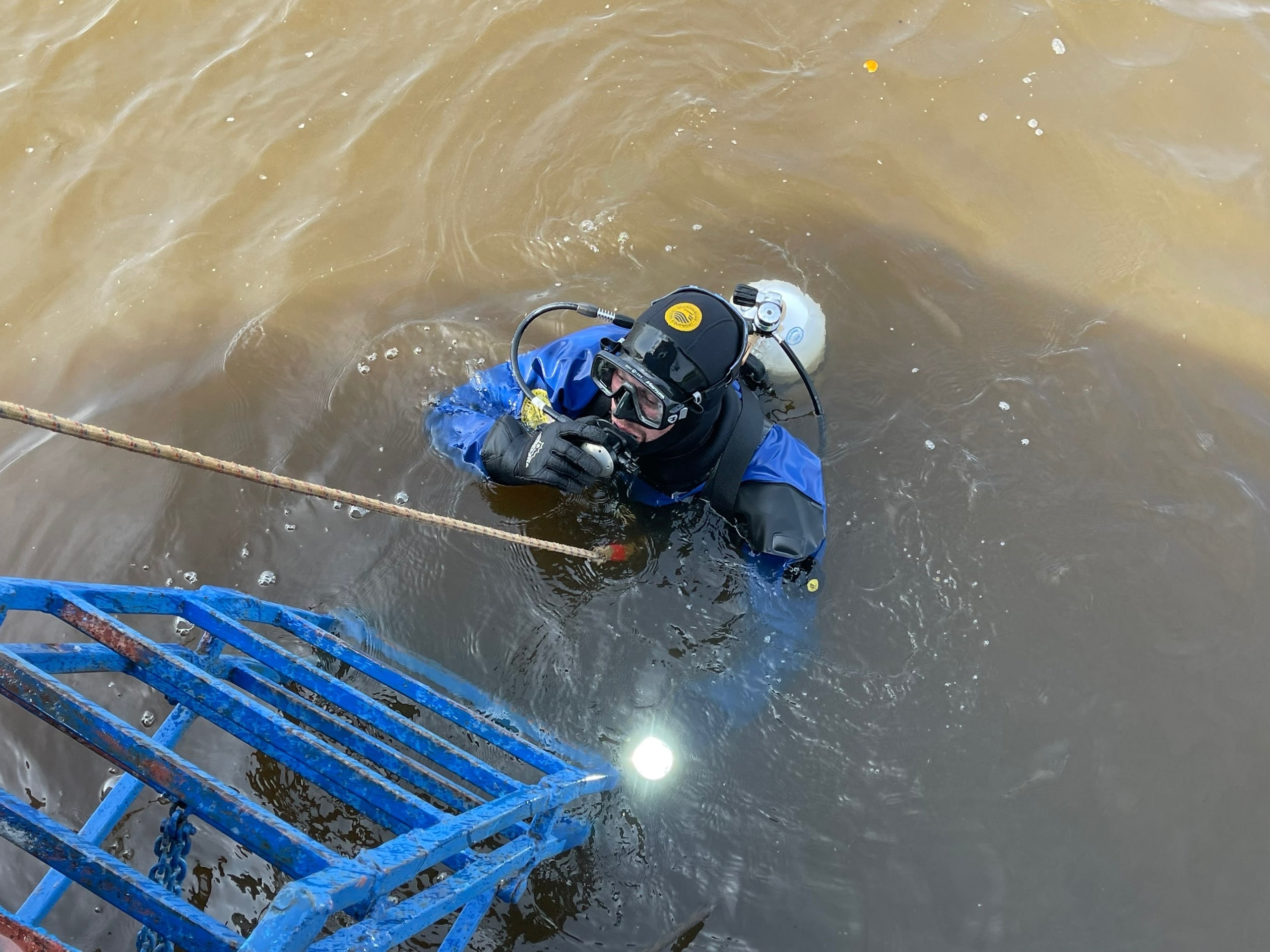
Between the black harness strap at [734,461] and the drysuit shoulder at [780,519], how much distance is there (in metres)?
0.05

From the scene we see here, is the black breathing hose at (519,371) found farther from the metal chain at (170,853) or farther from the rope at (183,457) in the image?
the metal chain at (170,853)

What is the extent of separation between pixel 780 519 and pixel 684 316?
90 centimetres

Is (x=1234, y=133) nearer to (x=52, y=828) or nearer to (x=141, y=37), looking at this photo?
(x=52, y=828)

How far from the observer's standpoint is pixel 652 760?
338 centimetres

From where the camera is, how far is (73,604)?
199cm

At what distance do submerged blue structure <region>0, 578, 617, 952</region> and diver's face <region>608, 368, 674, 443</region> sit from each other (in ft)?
3.92

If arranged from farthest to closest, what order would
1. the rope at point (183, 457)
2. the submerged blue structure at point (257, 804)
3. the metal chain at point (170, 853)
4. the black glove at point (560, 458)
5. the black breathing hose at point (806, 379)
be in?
the black breathing hose at point (806, 379)
the black glove at point (560, 458)
the metal chain at point (170, 853)
the submerged blue structure at point (257, 804)
the rope at point (183, 457)

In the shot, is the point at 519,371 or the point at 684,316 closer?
the point at 684,316

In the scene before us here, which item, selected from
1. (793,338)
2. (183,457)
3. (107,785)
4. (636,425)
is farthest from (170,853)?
(793,338)

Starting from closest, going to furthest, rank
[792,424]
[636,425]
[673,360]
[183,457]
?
[183,457] → [673,360] → [636,425] → [792,424]

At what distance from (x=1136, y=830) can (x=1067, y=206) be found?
3449mm

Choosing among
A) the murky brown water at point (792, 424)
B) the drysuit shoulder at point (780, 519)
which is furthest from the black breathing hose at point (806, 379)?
the murky brown water at point (792, 424)

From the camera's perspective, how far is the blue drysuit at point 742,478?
3395 mm

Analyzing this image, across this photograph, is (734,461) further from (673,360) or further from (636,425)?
(673,360)
